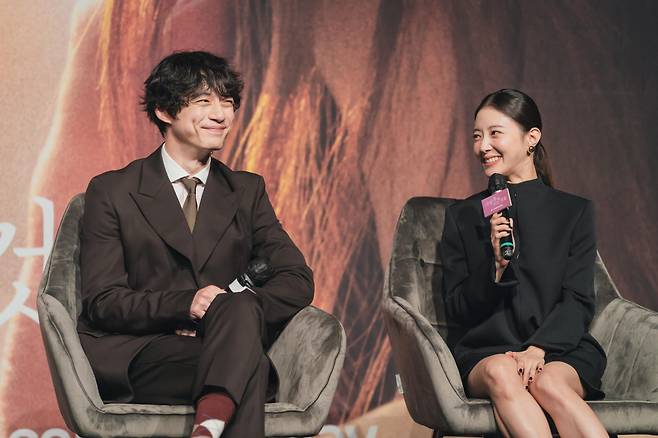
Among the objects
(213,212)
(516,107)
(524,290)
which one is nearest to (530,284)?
(524,290)

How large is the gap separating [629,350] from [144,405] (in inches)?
51.8

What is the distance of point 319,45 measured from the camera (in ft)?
12.2

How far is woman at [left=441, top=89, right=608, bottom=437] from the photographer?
2332mm

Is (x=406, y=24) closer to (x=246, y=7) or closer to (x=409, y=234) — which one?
(x=246, y=7)

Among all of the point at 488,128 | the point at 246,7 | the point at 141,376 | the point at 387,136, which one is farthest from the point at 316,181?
the point at 141,376

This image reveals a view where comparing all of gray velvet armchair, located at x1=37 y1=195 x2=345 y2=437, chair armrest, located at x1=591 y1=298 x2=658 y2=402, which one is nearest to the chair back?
gray velvet armchair, located at x1=37 y1=195 x2=345 y2=437

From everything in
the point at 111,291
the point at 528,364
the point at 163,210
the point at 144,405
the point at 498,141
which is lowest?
the point at 144,405

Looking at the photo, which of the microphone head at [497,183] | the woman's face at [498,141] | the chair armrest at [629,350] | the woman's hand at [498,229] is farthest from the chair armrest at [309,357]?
the chair armrest at [629,350]

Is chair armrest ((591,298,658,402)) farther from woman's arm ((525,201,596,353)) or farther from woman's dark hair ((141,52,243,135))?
woman's dark hair ((141,52,243,135))

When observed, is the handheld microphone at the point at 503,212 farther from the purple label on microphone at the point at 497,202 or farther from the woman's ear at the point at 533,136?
the woman's ear at the point at 533,136

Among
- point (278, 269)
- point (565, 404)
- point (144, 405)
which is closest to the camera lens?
point (144, 405)

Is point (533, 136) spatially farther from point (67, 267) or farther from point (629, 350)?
point (67, 267)

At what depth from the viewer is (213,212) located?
2545mm

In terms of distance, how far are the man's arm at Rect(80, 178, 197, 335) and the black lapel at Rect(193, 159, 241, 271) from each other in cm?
17
